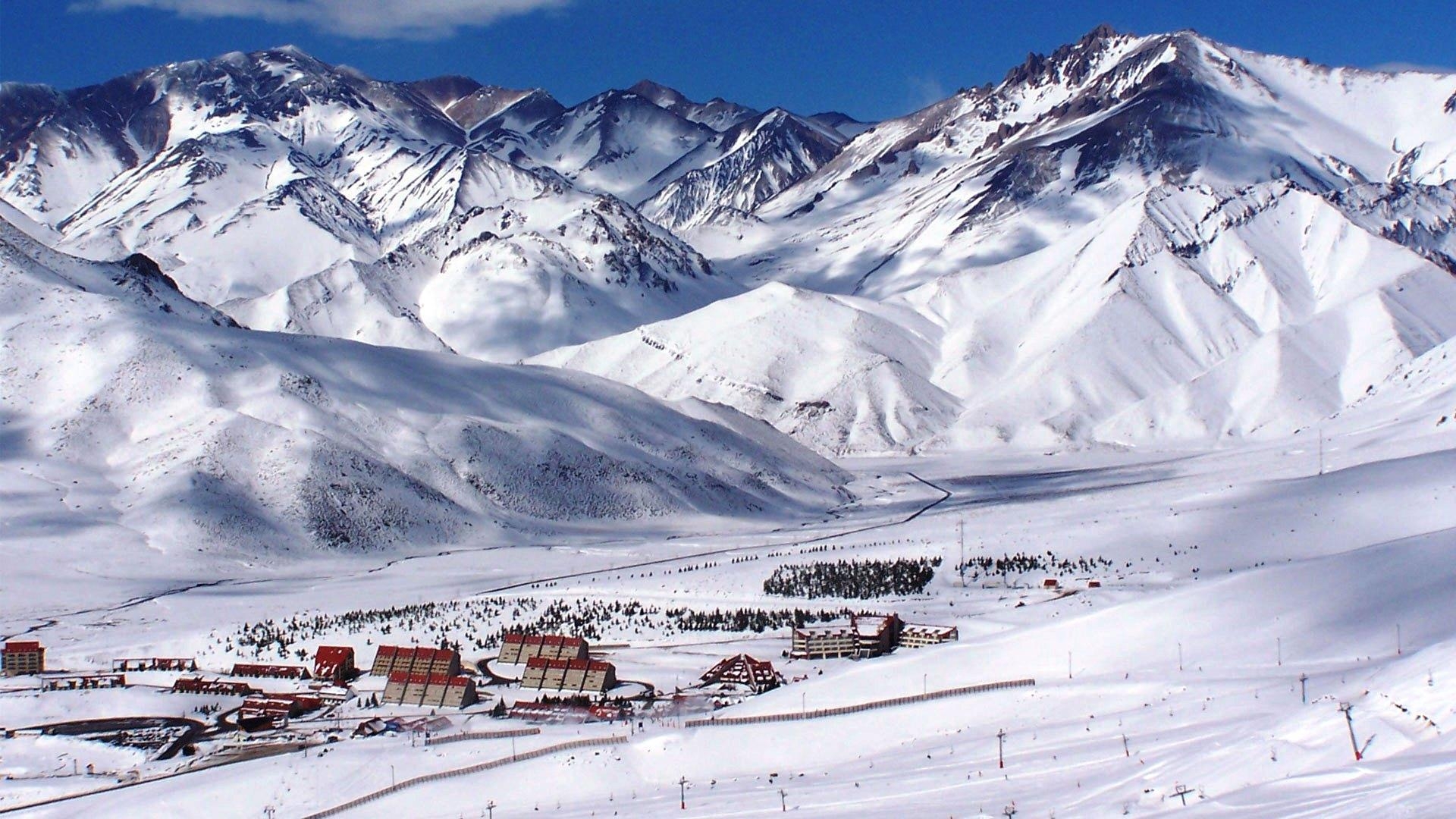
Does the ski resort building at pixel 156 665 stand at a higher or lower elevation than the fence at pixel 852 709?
higher

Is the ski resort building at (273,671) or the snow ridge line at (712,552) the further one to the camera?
the snow ridge line at (712,552)

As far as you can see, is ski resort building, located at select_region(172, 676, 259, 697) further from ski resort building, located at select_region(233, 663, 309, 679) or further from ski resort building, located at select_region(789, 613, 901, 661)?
ski resort building, located at select_region(789, 613, 901, 661)

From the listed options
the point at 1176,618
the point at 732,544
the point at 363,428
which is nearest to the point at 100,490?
the point at 363,428

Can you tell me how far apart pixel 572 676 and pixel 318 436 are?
76360 mm

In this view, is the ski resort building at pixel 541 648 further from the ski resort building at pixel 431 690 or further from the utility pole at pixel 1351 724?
the utility pole at pixel 1351 724

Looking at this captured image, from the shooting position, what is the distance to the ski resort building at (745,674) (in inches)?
2483

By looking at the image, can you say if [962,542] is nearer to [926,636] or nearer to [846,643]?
[926,636]

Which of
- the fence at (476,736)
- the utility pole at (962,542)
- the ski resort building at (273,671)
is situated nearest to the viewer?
the fence at (476,736)

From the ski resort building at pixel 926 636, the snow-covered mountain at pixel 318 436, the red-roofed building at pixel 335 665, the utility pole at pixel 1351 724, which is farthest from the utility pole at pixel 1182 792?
the snow-covered mountain at pixel 318 436

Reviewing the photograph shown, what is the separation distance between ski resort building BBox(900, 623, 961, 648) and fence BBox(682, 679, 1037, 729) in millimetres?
14724

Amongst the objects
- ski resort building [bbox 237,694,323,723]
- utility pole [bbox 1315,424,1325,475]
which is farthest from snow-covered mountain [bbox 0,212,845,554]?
ski resort building [bbox 237,694,323,723]

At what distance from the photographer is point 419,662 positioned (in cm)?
6812

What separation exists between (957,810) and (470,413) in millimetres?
118912

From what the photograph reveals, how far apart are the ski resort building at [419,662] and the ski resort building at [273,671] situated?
12.1ft
